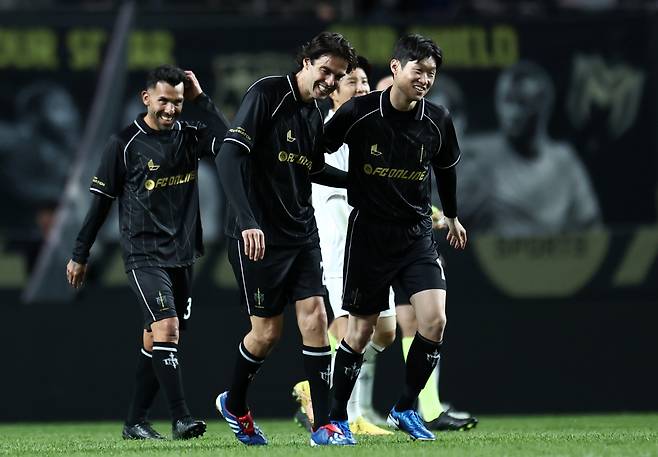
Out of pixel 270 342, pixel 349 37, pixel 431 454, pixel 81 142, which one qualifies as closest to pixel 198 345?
pixel 81 142

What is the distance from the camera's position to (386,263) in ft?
24.0

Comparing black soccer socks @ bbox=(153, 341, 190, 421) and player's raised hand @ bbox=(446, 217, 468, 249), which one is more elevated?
player's raised hand @ bbox=(446, 217, 468, 249)

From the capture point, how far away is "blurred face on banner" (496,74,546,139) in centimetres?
A: 1336

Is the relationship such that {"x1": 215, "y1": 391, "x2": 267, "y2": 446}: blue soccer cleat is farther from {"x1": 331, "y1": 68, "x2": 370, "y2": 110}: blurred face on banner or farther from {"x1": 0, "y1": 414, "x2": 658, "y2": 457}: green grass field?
{"x1": 331, "y1": 68, "x2": 370, "y2": 110}: blurred face on banner

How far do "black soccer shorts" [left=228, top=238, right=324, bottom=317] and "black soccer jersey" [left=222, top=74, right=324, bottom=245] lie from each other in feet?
0.21

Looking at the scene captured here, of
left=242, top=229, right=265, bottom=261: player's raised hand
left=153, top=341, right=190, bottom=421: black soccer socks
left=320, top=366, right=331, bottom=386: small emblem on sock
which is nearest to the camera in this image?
left=242, top=229, right=265, bottom=261: player's raised hand

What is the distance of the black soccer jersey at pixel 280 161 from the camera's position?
7098mm

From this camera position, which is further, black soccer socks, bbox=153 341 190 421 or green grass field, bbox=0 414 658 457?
black soccer socks, bbox=153 341 190 421

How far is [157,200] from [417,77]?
1808mm

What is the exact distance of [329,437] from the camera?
7.04 m

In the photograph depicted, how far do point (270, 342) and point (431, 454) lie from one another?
1.24 meters

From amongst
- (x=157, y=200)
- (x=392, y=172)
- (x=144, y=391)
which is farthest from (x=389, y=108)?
(x=144, y=391)

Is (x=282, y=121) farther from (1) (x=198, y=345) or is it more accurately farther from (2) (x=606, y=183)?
(2) (x=606, y=183)

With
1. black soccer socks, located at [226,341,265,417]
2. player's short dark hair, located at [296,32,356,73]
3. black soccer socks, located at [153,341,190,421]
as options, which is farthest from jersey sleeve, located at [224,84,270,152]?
black soccer socks, located at [153,341,190,421]
